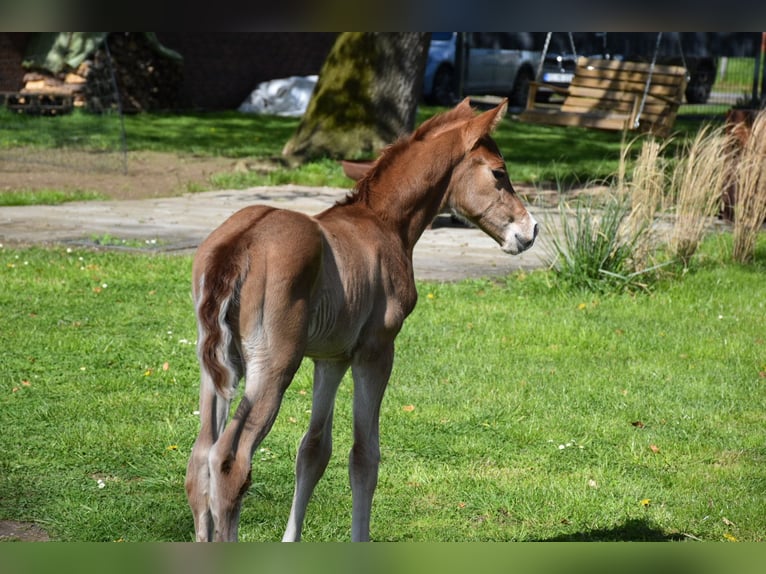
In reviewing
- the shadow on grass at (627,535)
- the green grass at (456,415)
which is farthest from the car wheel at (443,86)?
the shadow on grass at (627,535)

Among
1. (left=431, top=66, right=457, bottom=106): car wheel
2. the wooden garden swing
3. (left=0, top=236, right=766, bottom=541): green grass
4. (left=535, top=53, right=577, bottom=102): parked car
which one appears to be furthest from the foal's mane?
(left=431, top=66, right=457, bottom=106): car wheel

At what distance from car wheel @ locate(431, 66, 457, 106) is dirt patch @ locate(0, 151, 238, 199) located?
36.5ft

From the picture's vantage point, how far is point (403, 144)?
4.28 meters

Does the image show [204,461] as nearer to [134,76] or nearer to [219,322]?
[219,322]

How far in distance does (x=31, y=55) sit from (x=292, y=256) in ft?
68.6

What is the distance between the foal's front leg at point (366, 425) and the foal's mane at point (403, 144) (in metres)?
0.74

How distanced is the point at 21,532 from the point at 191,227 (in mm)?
7458

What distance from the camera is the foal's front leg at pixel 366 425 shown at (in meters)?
3.87

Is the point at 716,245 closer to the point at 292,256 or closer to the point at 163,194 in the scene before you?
the point at 163,194

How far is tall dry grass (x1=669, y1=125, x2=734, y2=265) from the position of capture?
9.82 m

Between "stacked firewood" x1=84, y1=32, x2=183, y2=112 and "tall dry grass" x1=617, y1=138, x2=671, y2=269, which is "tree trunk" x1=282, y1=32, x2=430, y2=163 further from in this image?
"stacked firewood" x1=84, y1=32, x2=183, y2=112

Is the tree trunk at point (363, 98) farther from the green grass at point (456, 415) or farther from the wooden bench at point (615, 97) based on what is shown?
the green grass at point (456, 415)

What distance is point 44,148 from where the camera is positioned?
16.7 meters

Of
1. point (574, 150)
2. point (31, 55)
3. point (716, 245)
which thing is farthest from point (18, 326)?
point (31, 55)
